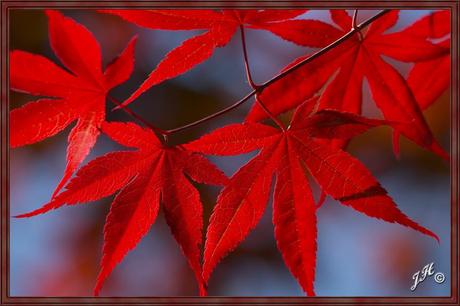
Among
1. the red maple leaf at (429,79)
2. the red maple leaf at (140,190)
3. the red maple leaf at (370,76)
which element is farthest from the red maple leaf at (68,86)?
the red maple leaf at (429,79)

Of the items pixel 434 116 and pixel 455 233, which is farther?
pixel 434 116

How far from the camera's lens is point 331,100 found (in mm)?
883

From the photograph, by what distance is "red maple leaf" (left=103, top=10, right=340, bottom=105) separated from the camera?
728 mm

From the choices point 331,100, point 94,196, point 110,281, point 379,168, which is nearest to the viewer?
point 94,196

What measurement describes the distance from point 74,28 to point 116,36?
2.67 metres

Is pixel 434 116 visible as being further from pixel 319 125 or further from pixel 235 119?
pixel 319 125

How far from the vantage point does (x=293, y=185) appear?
774mm

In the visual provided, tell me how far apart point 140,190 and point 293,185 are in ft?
0.72

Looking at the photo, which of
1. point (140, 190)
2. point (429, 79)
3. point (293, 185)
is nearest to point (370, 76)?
point (429, 79)

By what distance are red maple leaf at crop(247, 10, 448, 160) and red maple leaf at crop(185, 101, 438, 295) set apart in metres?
0.07

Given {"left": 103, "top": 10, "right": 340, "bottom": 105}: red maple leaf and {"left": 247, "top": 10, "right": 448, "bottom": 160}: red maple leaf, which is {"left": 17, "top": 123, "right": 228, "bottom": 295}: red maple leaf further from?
{"left": 247, "top": 10, "right": 448, "bottom": 160}: red maple leaf

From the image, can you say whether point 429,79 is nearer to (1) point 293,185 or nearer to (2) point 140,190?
(1) point 293,185

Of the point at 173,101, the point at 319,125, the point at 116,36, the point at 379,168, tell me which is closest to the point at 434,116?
the point at 379,168

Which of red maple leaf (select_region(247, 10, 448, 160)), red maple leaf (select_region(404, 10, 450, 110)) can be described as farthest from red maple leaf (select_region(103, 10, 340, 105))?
red maple leaf (select_region(404, 10, 450, 110))
